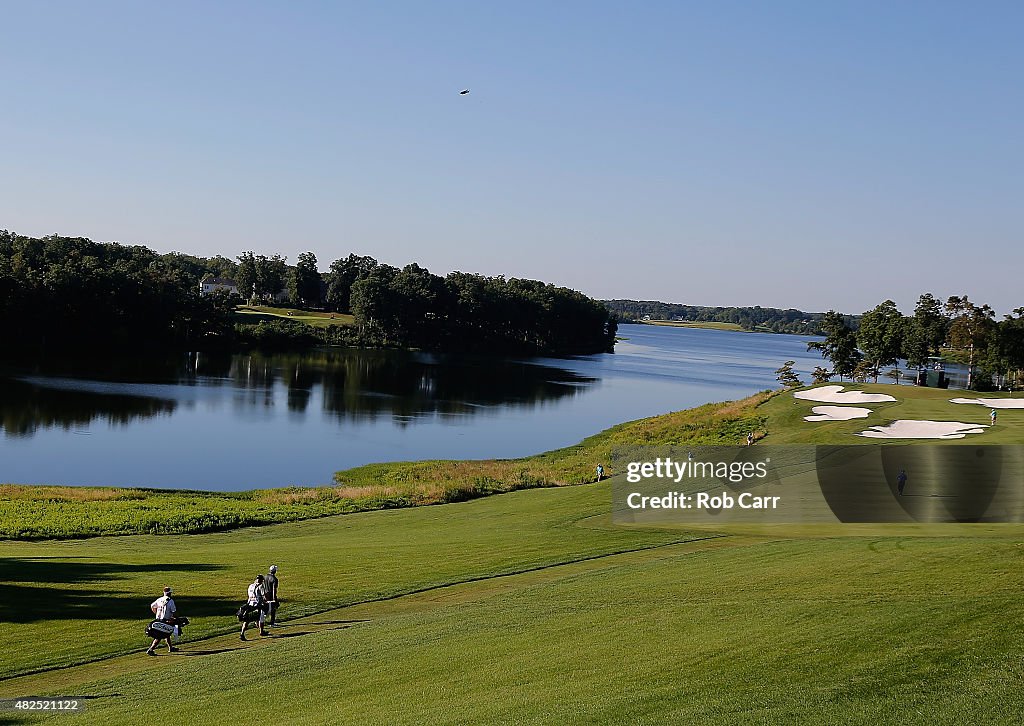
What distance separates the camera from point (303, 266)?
18188 cm

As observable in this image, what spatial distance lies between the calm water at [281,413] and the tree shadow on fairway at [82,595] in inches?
888

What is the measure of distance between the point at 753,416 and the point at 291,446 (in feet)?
90.6

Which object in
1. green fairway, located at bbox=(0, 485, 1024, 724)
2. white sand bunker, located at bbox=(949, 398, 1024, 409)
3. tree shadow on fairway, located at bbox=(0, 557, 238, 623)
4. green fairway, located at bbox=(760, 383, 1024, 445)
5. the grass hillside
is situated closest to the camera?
green fairway, located at bbox=(0, 485, 1024, 724)

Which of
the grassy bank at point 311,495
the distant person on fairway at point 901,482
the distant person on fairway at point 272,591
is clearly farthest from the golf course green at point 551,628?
the grassy bank at point 311,495

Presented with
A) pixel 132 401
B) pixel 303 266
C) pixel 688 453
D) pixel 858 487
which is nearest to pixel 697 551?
pixel 858 487

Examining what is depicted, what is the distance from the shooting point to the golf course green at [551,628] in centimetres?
1155

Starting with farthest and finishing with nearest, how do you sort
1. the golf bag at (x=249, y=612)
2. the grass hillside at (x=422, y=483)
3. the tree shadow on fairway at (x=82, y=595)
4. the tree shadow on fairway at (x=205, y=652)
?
the grass hillside at (x=422, y=483)
the tree shadow on fairway at (x=82, y=595)
the golf bag at (x=249, y=612)
the tree shadow on fairway at (x=205, y=652)

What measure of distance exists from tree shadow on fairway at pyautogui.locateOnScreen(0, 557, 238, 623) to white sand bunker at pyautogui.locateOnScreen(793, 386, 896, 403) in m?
38.5

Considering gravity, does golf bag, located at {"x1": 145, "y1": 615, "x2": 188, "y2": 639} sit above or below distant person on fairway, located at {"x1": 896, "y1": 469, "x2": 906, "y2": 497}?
below

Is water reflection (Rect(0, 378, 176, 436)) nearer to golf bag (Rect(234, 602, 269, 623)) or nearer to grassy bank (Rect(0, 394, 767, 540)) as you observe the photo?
grassy bank (Rect(0, 394, 767, 540))

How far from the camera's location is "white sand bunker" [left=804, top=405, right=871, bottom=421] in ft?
148

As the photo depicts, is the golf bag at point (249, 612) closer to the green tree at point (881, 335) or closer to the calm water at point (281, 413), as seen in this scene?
the calm water at point (281, 413)

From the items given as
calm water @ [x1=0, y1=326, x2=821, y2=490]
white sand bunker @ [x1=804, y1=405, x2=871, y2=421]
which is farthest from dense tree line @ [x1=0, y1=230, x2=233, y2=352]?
white sand bunker @ [x1=804, y1=405, x2=871, y2=421]

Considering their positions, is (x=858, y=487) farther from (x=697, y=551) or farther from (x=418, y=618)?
(x=418, y=618)
